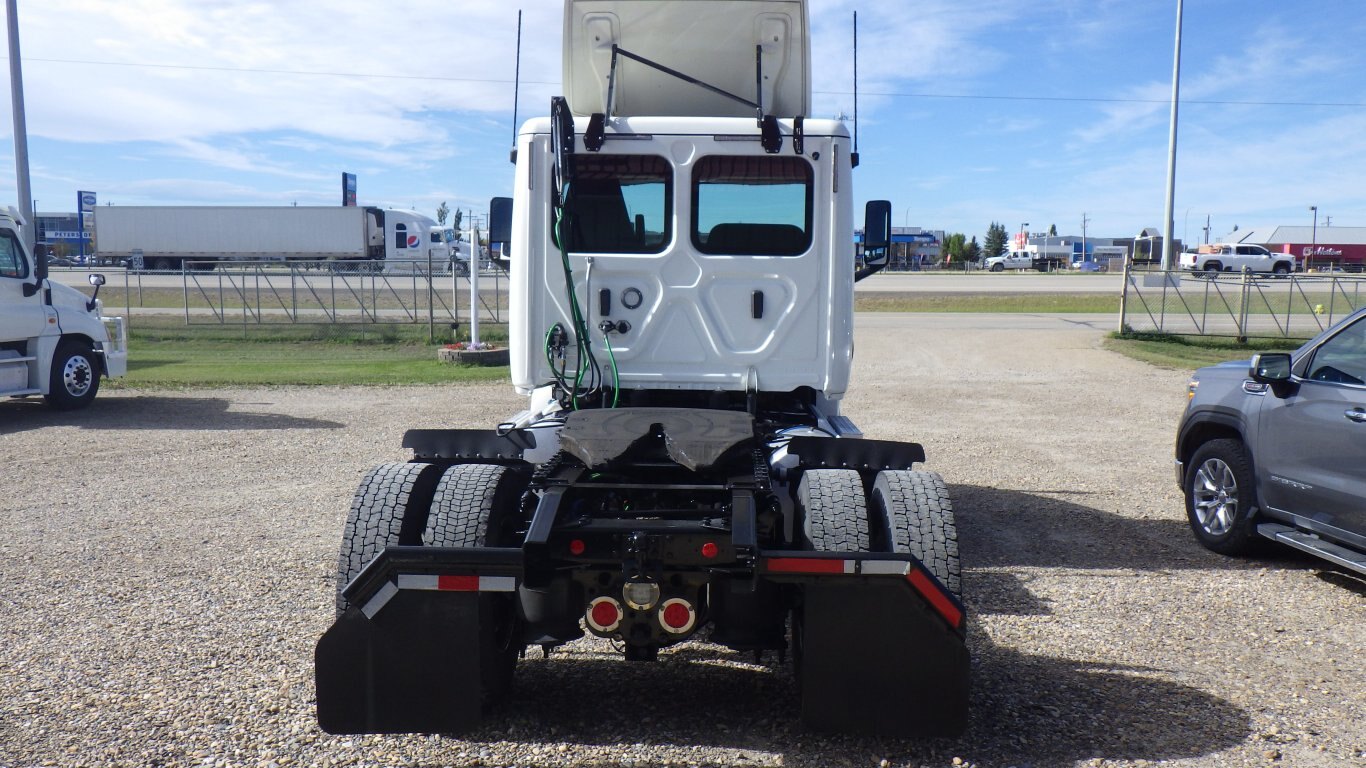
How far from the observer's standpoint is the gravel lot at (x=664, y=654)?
157 inches

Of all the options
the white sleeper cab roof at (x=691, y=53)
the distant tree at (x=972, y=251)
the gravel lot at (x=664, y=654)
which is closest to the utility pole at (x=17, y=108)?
the gravel lot at (x=664, y=654)

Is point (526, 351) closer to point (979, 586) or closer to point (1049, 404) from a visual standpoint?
point (979, 586)

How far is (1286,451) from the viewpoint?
6234mm

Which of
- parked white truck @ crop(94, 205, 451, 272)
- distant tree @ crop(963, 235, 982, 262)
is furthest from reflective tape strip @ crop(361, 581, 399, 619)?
distant tree @ crop(963, 235, 982, 262)

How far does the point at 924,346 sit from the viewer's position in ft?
75.8

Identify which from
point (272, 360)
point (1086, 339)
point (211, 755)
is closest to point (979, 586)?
point (211, 755)

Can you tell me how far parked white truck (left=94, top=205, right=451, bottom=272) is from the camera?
5188cm

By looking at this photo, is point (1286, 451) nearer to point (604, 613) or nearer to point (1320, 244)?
point (604, 613)

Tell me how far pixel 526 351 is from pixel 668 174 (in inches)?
46.8

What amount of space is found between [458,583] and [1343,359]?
5245 millimetres

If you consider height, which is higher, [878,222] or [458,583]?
[878,222]

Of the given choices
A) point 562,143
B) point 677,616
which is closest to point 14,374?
point 562,143

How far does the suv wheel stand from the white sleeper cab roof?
11.5 ft

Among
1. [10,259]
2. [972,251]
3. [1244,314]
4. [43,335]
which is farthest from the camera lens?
[972,251]
